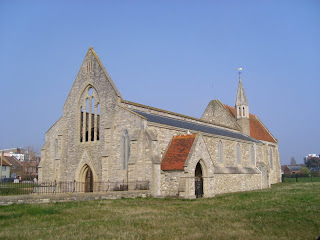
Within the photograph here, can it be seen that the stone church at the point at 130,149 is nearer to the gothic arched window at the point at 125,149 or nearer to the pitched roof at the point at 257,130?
the gothic arched window at the point at 125,149

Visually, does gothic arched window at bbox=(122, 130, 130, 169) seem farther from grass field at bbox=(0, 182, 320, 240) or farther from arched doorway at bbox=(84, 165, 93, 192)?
grass field at bbox=(0, 182, 320, 240)

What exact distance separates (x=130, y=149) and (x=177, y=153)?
385 centimetres

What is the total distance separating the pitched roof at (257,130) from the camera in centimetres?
5009

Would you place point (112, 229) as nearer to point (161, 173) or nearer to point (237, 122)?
point (161, 173)

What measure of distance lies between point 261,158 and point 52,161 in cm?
2879

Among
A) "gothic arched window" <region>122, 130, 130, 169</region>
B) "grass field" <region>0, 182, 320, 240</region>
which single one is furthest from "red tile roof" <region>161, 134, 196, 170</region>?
"grass field" <region>0, 182, 320, 240</region>

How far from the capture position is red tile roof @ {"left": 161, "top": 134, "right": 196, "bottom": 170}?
82.1 feet

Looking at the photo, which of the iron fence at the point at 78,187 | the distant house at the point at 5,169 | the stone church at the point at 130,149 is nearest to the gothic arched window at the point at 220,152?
the stone church at the point at 130,149

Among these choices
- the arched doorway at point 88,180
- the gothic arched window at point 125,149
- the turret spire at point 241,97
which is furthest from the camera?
the turret spire at point 241,97

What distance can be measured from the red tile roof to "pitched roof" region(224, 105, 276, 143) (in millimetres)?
24844

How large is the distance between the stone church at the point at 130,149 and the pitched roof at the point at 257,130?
11752 mm

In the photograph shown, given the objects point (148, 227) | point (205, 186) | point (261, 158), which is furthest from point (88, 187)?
point (261, 158)

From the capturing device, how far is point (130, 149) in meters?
25.8

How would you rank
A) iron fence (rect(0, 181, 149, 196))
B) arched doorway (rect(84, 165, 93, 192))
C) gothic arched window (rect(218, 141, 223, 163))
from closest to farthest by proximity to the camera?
iron fence (rect(0, 181, 149, 196)) < arched doorway (rect(84, 165, 93, 192)) < gothic arched window (rect(218, 141, 223, 163))
